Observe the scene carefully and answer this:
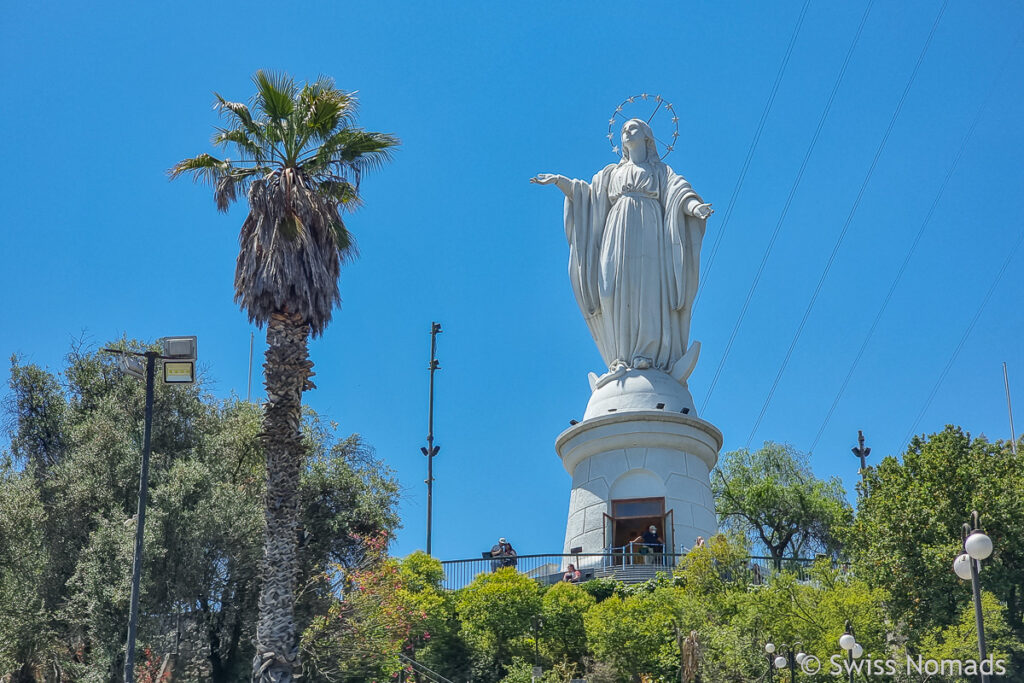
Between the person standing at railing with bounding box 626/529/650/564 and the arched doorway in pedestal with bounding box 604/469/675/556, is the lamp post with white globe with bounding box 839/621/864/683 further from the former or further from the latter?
the arched doorway in pedestal with bounding box 604/469/675/556

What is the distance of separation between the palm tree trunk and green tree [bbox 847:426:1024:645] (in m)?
13.0

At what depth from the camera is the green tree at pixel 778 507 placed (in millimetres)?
47844

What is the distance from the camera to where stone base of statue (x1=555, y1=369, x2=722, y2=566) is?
3619 cm

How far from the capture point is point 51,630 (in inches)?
1064

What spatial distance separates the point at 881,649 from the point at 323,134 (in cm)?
1535

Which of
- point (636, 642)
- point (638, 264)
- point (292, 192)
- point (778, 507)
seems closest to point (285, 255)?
point (292, 192)

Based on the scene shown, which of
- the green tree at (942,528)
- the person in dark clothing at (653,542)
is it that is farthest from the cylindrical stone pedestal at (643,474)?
the green tree at (942,528)

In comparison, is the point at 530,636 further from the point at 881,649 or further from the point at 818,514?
the point at 818,514

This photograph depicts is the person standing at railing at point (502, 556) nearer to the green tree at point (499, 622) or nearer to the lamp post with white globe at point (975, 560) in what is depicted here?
the green tree at point (499, 622)

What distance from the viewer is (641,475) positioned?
120ft

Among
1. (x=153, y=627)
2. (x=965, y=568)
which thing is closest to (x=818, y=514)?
(x=153, y=627)

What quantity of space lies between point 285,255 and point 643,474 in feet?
56.1

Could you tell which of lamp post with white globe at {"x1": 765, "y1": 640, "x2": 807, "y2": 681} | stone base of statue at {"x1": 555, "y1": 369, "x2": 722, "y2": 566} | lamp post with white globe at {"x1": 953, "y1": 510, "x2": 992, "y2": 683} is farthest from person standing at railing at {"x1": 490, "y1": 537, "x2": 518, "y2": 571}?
lamp post with white globe at {"x1": 953, "y1": 510, "x2": 992, "y2": 683}

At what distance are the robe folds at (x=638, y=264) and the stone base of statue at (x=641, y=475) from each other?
2.30 metres
